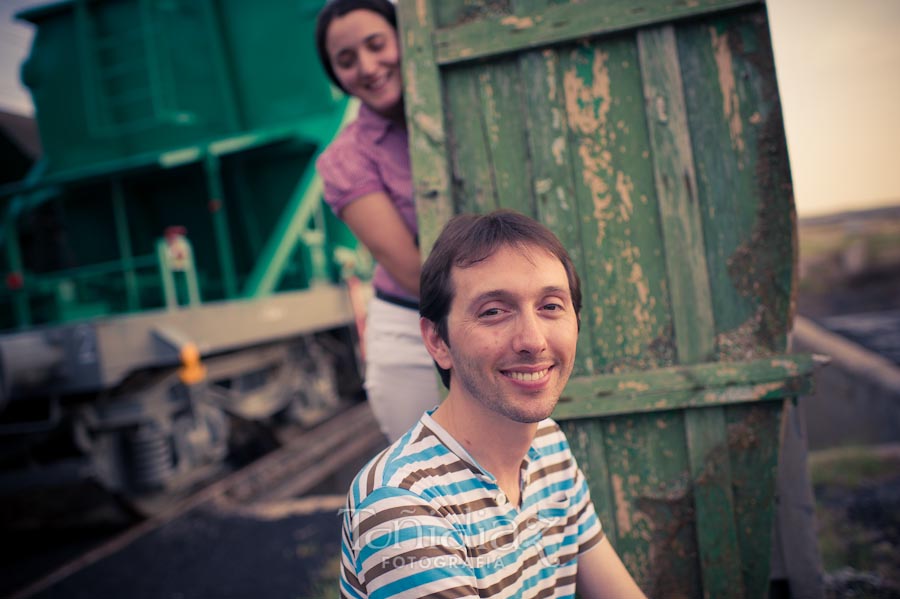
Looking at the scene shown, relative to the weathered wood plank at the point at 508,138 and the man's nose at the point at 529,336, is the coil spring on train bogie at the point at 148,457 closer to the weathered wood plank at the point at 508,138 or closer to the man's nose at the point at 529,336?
the weathered wood plank at the point at 508,138

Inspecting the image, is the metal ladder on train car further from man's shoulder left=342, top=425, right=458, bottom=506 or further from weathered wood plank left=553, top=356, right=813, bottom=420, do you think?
man's shoulder left=342, top=425, right=458, bottom=506

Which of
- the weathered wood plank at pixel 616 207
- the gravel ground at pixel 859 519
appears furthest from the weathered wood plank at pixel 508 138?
the gravel ground at pixel 859 519

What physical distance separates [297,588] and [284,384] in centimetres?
350

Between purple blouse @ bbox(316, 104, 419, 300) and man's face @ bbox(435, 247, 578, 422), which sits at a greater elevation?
purple blouse @ bbox(316, 104, 419, 300)

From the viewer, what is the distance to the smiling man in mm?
1110

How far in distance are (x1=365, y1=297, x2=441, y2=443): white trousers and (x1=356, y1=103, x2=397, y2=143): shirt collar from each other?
54cm

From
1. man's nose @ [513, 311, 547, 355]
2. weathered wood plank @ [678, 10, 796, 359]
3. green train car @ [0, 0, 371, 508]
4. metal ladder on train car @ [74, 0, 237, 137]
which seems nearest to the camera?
man's nose @ [513, 311, 547, 355]

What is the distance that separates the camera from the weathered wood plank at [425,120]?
6.30 ft

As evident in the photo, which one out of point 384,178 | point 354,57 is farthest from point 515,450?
point 354,57

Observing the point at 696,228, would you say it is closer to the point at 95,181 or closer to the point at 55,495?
the point at 55,495

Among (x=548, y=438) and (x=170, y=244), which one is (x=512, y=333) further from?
(x=170, y=244)

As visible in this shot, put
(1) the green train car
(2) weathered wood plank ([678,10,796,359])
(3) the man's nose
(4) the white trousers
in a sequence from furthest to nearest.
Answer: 1. (1) the green train car
2. (4) the white trousers
3. (2) weathered wood plank ([678,10,796,359])
4. (3) the man's nose

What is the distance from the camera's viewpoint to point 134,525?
15.1ft

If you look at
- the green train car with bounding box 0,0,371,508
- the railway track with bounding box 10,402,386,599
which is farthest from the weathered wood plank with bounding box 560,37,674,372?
the green train car with bounding box 0,0,371,508
